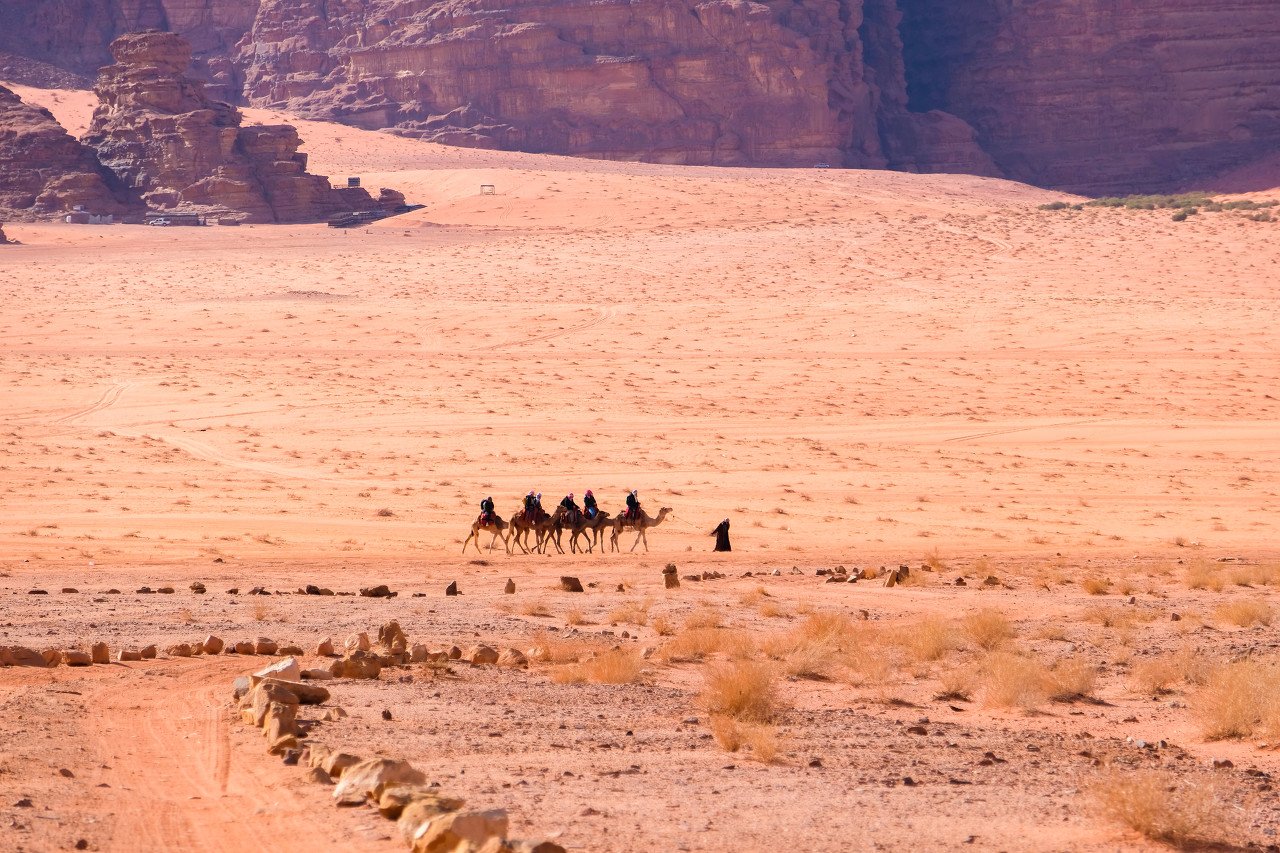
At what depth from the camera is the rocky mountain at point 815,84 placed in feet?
344

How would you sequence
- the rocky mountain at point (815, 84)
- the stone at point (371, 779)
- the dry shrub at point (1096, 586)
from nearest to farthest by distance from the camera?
the stone at point (371, 779) → the dry shrub at point (1096, 586) → the rocky mountain at point (815, 84)

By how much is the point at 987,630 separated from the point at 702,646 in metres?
2.70

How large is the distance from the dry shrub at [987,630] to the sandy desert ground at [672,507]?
90mm

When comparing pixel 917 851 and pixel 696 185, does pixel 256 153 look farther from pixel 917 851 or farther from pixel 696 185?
pixel 917 851

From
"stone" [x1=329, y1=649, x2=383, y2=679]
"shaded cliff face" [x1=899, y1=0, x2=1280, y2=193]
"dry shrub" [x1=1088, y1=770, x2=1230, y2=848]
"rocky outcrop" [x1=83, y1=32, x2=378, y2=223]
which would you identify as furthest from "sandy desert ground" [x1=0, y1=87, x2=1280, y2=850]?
"shaded cliff face" [x1=899, y1=0, x2=1280, y2=193]

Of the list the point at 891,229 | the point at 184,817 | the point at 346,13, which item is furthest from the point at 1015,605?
the point at 346,13

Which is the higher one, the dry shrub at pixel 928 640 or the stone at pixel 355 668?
the stone at pixel 355 668

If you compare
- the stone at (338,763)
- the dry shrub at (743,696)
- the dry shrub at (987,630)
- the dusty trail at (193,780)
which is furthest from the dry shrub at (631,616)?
the stone at (338,763)

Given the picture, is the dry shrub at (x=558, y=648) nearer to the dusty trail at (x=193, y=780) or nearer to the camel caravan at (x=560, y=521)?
the dusty trail at (x=193, y=780)

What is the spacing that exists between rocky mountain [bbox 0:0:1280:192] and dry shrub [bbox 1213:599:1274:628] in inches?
3559

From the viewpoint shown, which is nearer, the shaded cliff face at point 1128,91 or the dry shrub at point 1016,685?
the dry shrub at point 1016,685

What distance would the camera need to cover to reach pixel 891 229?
234 feet

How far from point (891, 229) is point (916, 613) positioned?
5606 centimetres

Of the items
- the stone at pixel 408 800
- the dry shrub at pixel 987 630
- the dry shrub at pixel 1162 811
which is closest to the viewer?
the stone at pixel 408 800
